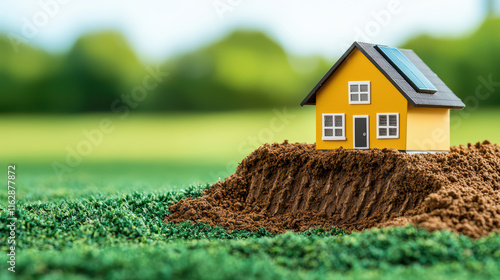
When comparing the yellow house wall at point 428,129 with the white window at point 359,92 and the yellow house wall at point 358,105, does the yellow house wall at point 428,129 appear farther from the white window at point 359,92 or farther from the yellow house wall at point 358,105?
the white window at point 359,92

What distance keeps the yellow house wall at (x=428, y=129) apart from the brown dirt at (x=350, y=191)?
41 cm

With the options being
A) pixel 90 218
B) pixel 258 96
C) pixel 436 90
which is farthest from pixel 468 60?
pixel 90 218

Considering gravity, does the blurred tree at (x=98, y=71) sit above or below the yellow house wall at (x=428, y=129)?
above

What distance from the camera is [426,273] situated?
7.96 metres

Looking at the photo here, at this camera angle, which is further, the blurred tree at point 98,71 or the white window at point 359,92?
the blurred tree at point 98,71

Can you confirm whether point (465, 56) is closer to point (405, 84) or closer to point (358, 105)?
point (405, 84)

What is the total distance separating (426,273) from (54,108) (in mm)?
28057

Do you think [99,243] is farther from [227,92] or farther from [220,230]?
[227,92]

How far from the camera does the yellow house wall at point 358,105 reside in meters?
13.0

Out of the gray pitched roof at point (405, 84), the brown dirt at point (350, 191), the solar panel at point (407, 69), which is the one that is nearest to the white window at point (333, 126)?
the brown dirt at point (350, 191)

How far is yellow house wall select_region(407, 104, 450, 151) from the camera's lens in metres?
13.0

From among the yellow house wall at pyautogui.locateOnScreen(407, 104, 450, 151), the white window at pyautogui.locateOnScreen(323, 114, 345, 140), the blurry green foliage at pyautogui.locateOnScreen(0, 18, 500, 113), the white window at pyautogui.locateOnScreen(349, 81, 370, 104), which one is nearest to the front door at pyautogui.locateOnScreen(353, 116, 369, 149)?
the white window at pyautogui.locateOnScreen(323, 114, 345, 140)

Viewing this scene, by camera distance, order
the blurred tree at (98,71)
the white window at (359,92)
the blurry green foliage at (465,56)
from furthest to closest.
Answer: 1. the blurred tree at (98,71)
2. the blurry green foliage at (465,56)
3. the white window at (359,92)

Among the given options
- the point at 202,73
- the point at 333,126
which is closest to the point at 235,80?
the point at 202,73
